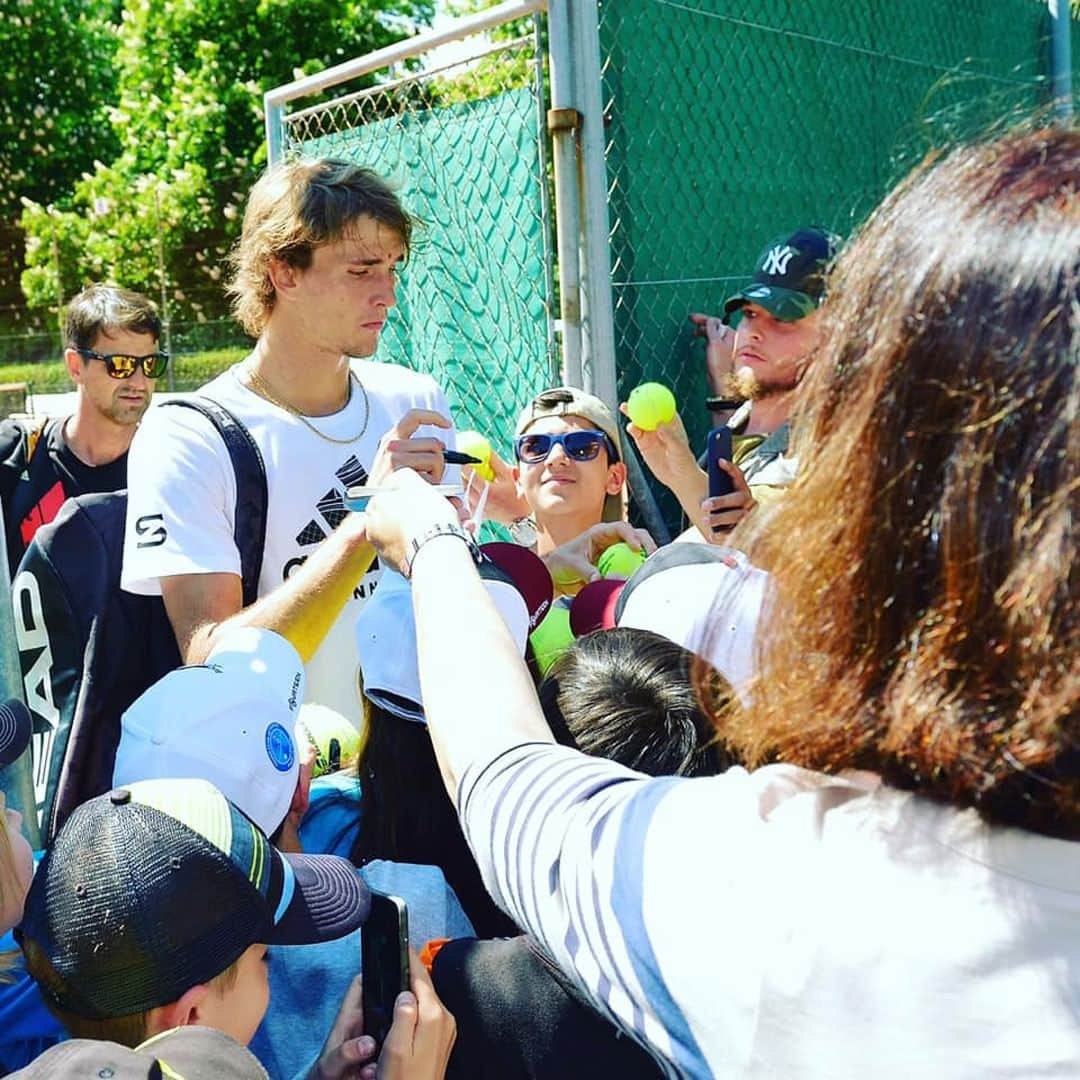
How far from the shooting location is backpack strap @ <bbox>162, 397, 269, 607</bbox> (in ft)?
7.87

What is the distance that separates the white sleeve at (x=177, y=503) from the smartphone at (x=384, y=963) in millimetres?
973

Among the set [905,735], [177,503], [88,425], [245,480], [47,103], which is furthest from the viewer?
[47,103]

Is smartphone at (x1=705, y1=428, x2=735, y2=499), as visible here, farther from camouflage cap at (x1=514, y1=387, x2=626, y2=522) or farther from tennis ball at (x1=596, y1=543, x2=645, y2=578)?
camouflage cap at (x1=514, y1=387, x2=626, y2=522)

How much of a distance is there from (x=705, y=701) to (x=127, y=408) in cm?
360

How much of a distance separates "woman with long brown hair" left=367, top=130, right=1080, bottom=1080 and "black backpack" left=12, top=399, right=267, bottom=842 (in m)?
1.62

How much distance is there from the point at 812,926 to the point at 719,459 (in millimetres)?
1596

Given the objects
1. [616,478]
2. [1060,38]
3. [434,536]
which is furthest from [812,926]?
[1060,38]

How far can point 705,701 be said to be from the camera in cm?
114

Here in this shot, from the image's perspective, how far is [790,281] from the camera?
2939mm

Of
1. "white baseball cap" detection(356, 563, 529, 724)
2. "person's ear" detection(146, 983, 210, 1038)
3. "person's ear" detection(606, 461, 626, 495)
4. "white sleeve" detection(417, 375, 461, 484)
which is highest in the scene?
"white sleeve" detection(417, 375, 461, 484)

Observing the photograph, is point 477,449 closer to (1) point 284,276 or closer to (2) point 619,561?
(2) point 619,561

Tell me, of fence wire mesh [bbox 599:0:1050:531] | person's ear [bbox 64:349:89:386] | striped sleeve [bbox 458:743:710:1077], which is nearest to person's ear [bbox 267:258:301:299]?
fence wire mesh [bbox 599:0:1050:531]

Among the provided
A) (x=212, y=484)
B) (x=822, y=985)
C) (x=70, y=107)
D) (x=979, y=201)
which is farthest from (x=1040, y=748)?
(x=70, y=107)

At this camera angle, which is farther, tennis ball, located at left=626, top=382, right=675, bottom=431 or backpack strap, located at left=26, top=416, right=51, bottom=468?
backpack strap, located at left=26, top=416, right=51, bottom=468
